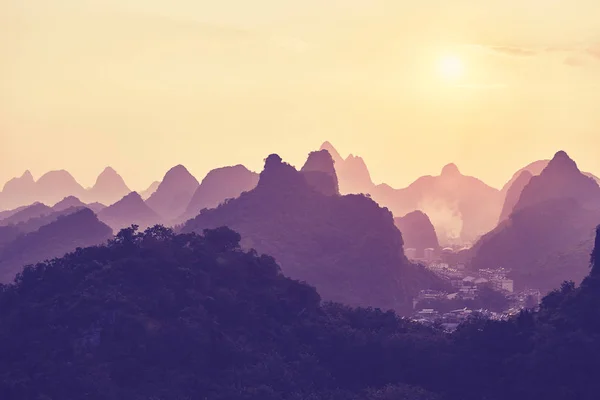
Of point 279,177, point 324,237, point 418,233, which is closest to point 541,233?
point 418,233

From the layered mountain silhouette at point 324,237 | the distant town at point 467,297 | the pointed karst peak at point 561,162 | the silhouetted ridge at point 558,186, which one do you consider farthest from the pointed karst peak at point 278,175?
the pointed karst peak at point 561,162

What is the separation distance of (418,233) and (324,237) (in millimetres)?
69826

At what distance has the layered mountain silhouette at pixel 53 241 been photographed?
132 meters

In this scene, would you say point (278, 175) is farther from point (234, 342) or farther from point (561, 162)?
point (234, 342)

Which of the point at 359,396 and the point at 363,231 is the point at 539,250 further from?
the point at 359,396

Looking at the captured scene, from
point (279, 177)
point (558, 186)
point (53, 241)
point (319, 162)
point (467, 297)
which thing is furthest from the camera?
point (558, 186)

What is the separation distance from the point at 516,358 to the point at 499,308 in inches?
1916

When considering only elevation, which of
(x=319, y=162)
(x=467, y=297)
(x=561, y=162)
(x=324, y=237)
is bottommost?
(x=467, y=297)

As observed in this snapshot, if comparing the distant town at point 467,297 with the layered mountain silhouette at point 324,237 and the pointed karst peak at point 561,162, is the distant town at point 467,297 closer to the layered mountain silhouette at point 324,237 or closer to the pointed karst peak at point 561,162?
the layered mountain silhouette at point 324,237

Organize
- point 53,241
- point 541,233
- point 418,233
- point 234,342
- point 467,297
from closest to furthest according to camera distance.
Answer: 1. point 234,342
2. point 467,297
3. point 53,241
4. point 541,233
5. point 418,233

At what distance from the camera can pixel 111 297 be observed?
6988 cm

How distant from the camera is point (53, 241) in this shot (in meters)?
137

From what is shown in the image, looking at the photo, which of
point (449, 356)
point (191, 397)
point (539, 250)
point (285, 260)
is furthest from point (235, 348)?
point (539, 250)

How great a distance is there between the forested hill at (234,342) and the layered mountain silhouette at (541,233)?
65.1m
